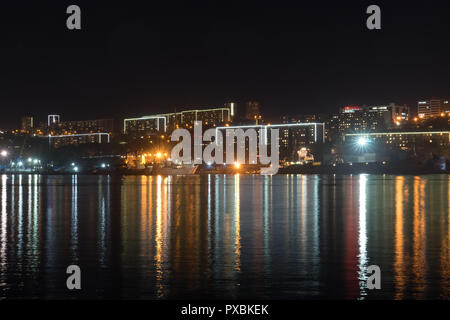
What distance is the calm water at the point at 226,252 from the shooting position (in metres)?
9.36

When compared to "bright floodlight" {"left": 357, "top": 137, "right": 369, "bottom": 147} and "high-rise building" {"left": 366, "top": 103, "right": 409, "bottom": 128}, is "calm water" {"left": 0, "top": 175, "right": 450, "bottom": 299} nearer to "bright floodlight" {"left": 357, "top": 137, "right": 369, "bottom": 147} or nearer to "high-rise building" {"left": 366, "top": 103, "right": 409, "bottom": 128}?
"bright floodlight" {"left": 357, "top": 137, "right": 369, "bottom": 147}

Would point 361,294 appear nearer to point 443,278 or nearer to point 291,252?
point 443,278

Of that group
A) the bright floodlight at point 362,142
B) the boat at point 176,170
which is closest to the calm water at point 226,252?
the boat at point 176,170

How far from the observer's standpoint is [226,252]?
12602mm

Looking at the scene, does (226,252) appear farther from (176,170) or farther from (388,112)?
(388,112)

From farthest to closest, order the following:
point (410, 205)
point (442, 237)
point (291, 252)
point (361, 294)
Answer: point (410, 205)
point (442, 237)
point (291, 252)
point (361, 294)

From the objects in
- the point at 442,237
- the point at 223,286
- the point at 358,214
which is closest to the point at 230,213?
the point at 358,214

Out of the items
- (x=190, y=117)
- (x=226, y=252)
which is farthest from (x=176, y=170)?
(x=190, y=117)

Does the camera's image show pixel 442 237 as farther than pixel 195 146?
No

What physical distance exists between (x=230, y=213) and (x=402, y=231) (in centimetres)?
660

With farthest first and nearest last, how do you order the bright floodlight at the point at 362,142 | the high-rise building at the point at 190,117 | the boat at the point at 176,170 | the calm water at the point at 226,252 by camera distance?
the high-rise building at the point at 190,117 → the bright floodlight at the point at 362,142 → the boat at the point at 176,170 → the calm water at the point at 226,252

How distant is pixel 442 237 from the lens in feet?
47.9

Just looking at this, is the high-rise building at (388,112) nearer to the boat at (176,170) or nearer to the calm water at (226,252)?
the boat at (176,170)

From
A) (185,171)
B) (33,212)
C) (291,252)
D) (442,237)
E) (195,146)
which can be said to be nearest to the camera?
(291,252)
